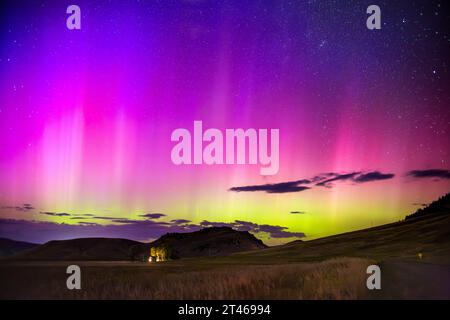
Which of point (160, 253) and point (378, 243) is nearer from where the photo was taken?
point (160, 253)

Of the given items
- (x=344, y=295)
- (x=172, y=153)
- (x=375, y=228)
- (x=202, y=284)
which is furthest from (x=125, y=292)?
(x=375, y=228)

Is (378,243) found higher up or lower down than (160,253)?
lower down

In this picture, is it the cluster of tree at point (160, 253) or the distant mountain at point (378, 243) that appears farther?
the distant mountain at point (378, 243)

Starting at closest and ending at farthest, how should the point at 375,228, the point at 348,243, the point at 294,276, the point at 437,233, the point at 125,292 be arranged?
the point at 125,292
the point at 294,276
the point at 437,233
the point at 348,243
the point at 375,228

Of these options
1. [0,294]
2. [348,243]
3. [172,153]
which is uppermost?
[172,153]

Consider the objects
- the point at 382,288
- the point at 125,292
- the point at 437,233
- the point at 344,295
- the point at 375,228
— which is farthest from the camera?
the point at 375,228

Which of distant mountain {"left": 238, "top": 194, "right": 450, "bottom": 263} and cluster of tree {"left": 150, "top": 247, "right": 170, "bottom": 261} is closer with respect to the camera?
cluster of tree {"left": 150, "top": 247, "right": 170, "bottom": 261}

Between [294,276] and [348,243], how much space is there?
4964 inches

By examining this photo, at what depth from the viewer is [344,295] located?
1753 cm
